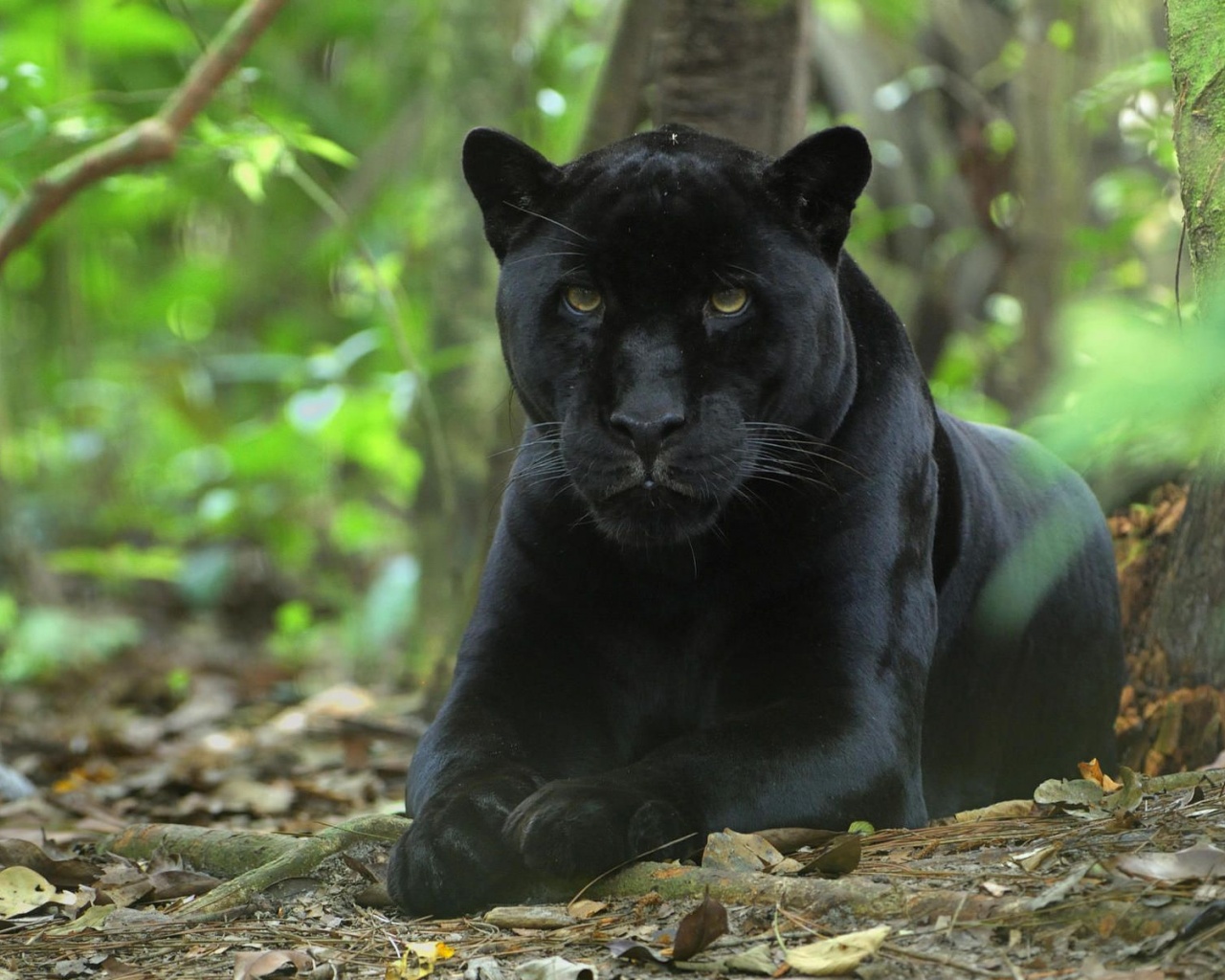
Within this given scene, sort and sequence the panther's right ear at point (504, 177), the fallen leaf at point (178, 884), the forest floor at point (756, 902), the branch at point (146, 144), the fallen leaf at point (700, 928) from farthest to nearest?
the branch at point (146, 144), the panther's right ear at point (504, 177), the fallen leaf at point (178, 884), the fallen leaf at point (700, 928), the forest floor at point (756, 902)

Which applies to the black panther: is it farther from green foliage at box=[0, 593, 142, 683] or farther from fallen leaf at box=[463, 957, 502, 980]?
green foliage at box=[0, 593, 142, 683]

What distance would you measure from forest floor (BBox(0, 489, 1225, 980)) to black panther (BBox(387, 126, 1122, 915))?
141 mm

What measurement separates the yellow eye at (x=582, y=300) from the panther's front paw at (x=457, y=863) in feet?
Result: 3.14

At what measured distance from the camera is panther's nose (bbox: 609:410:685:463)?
2.40 m

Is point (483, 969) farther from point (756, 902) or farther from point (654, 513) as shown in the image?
point (654, 513)

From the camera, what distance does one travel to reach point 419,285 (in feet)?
24.9

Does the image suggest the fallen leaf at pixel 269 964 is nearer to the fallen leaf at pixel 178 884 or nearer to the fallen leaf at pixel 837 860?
the fallen leaf at pixel 178 884

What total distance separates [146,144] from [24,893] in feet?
7.84

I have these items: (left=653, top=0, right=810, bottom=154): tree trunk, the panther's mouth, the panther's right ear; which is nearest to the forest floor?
the panther's mouth

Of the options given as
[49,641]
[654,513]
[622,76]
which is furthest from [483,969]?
[49,641]

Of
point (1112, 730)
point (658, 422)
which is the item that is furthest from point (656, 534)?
point (1112, 730)

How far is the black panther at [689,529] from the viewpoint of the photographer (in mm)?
2393

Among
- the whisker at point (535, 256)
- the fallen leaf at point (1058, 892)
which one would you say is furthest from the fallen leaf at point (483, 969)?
the whisker at point (535, 256)

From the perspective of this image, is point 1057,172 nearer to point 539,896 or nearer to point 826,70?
point 826,70
